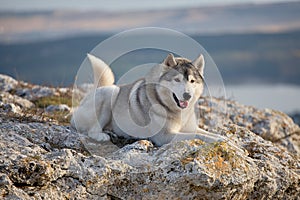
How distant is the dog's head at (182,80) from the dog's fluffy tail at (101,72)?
1847mm

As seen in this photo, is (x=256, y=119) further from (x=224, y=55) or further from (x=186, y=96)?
(x=224, y=55)

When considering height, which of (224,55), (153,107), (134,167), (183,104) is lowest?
(224,55)

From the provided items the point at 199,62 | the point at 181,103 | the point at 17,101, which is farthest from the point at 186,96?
the point at 17,101

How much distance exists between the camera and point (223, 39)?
18225 cm

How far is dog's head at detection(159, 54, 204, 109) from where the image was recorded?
841 centimetres

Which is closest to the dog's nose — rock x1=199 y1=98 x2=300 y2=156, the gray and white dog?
the gray and white dog

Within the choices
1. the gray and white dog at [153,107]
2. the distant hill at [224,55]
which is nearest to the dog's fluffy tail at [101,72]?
the gray and white dog at [153,107]

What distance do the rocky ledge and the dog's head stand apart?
102cm

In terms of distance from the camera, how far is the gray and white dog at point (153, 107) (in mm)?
8523

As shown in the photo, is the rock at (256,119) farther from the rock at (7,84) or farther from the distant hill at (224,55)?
the distant hill at (224,55)

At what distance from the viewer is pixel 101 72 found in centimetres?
1022

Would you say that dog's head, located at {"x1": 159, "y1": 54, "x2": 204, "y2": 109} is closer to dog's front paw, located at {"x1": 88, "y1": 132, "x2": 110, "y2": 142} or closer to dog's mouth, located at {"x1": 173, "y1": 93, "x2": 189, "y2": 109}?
dog's mouth, located at {"x1": 173, "y1": 93, "x2": 189, "y2": 109}

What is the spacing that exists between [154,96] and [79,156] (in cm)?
242

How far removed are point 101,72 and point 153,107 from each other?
188 cm
